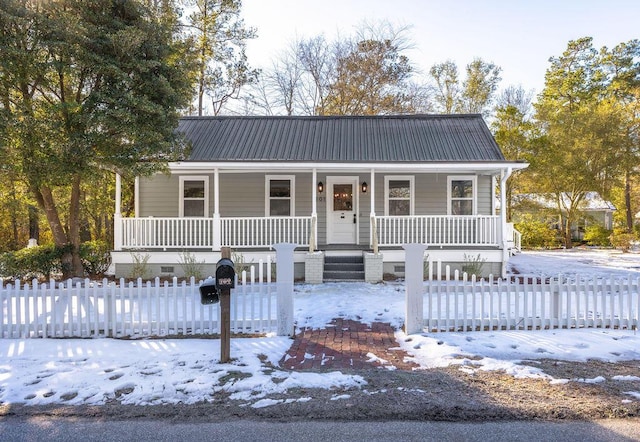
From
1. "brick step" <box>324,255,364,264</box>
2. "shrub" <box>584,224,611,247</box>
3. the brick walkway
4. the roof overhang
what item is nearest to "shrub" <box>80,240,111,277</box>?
the roof overhang

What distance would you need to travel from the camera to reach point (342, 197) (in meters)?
12.7

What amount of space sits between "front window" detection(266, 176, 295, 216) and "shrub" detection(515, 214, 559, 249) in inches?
604

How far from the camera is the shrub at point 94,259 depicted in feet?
34.5

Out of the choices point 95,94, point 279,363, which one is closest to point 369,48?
point 95,94

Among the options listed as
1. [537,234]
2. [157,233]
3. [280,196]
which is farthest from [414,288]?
[537,234]

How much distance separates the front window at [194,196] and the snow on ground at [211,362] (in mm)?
7171

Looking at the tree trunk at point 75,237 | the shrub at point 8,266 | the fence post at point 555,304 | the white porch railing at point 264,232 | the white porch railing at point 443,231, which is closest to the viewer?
the fence post at point 555,304

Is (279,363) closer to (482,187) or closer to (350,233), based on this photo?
(350,233)

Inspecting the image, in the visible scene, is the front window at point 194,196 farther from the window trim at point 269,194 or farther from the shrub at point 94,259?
the shrub at point 94,259

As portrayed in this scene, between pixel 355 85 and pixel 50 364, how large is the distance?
20.9 metres

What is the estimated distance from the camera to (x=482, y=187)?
1270cm

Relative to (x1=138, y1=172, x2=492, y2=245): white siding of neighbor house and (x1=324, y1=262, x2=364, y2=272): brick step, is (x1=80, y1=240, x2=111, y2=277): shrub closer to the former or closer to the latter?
(x1=138, y1=172, x2=492, y2=245): white siding of neighbor house

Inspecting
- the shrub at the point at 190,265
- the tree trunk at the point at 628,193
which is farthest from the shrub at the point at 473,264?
the tree trunk at the point at 628,193

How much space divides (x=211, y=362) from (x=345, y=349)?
164 centimetres
